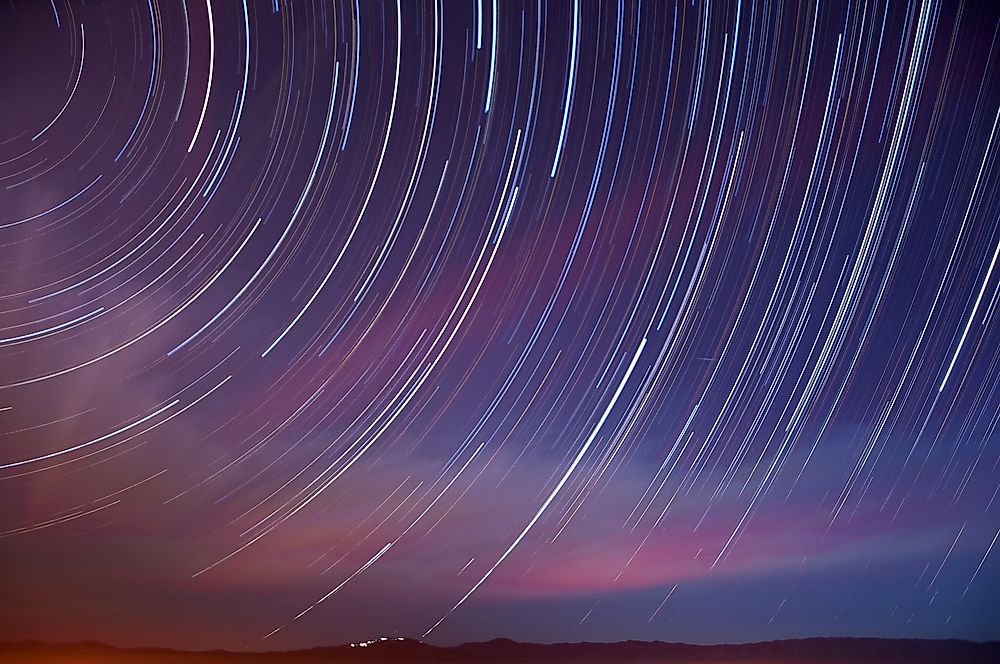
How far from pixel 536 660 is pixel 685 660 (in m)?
9.12

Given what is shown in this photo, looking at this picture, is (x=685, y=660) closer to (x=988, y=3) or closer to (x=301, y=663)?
(x=301, y=663)

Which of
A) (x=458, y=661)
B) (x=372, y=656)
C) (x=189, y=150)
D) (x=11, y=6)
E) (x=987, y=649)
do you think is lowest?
(x=458, y=661)

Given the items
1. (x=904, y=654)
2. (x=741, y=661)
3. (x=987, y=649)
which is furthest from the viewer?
(x=741, y=661)

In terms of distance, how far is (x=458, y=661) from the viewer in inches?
1633

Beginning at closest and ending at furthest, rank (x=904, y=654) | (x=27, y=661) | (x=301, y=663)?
(x=27, y=661) < (x=301, y=663) < (x=904, y=654)

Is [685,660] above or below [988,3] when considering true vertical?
below

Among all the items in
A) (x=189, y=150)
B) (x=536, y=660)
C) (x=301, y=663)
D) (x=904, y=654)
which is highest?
(x=189, y=150)

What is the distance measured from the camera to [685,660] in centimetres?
2252

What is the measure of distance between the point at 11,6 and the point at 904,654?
75.0 ft

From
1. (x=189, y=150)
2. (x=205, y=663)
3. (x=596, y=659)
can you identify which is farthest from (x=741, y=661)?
(x=189, y=150)

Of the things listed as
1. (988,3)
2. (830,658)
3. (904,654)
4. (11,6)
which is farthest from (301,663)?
(830,658)

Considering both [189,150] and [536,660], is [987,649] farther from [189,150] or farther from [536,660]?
[536,660]

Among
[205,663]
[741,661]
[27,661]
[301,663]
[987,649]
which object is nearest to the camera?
[27,661]

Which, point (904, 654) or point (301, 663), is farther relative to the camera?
point (904, 654)
